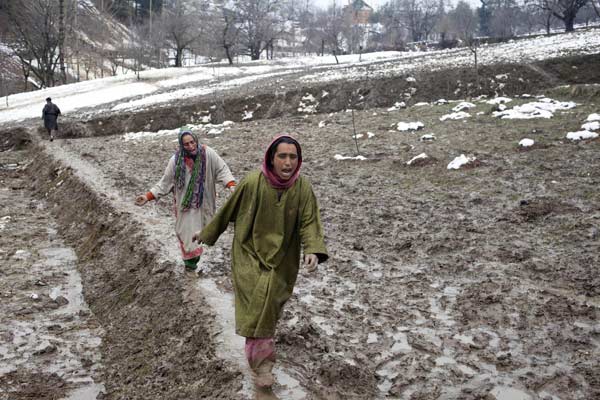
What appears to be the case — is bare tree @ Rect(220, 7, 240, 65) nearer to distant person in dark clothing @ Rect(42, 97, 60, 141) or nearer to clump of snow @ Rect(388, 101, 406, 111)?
distant person in dark clothing @ Rect(42, 97, 60, 141)

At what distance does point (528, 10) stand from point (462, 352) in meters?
64.3

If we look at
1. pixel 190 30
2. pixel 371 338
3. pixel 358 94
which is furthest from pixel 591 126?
pixel 190 30

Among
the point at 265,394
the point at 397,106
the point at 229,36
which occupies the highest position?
the point at 229,36

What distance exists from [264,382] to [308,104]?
1781 cm

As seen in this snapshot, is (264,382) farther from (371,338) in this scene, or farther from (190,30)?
(190,30)

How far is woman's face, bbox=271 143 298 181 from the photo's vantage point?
345 centimetres

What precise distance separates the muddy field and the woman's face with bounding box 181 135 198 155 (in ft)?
4.37

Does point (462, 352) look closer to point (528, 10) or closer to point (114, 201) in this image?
point (114, 201)

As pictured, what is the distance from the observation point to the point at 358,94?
20.7 meters

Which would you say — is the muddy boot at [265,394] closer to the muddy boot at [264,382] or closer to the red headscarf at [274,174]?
the muddy boot at [264,382]

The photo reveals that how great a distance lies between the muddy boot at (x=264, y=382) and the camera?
3455 millimetres

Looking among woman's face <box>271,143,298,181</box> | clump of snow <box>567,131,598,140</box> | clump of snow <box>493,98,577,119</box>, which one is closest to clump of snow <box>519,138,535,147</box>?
clump of snow <box>567,131,598,140</box>

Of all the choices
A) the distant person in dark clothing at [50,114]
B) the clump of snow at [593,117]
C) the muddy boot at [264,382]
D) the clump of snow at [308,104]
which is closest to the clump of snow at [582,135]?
the clump of snow at [593,117]

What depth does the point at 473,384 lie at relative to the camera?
12.6 ft
